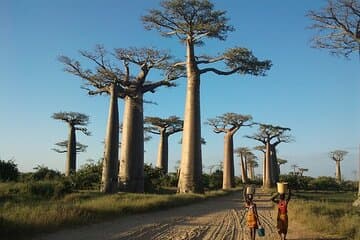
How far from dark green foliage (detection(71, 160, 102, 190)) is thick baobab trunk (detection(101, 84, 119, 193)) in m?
4.63

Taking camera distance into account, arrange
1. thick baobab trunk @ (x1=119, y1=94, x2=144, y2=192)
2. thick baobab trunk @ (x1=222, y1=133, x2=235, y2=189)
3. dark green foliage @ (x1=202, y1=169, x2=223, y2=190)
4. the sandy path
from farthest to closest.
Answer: dark green foliage @ (x1=202, y1=169, x2=223, y2=190)
thick baobab trunk @ (x1=222, y1=133, x2=235, y2=189)
thick baobab trunk @ (x1=119, y1=94, x2=144, y2=192)
the sandy path

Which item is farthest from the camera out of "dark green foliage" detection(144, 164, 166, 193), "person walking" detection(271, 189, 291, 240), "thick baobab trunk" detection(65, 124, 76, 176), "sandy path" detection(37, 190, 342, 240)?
"thick baobab trunk" detection(65, 124, 76, 176)

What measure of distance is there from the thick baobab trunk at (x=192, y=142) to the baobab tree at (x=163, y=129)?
67.4ft

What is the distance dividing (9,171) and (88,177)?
14.5ft

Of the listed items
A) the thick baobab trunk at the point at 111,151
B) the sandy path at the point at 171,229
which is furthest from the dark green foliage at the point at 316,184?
the sandy path at the point at 171,229

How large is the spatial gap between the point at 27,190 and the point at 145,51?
8.70 meters

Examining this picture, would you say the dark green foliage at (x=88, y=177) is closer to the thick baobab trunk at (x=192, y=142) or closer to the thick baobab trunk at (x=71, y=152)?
the thick baobab trunk at (x=192, y=142)

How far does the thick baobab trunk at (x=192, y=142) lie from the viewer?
23.3 meters

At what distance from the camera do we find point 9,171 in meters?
27.7

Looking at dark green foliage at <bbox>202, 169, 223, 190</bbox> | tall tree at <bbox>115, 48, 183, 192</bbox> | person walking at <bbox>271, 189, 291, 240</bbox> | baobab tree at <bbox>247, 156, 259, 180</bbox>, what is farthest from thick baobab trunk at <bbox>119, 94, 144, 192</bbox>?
baobab tree at <bbox>247, 156, 259, 180</bbox>

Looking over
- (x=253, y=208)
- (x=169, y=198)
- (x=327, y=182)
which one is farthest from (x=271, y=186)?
(x=253, y=208)

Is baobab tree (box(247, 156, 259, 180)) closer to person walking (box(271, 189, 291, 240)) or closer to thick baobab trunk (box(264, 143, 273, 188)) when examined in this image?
thick baobab trunk (box(264, 143, 273, 188))

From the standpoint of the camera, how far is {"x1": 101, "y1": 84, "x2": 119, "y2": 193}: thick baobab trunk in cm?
2097

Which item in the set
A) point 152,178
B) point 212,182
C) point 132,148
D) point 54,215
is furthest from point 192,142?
point 212,182
